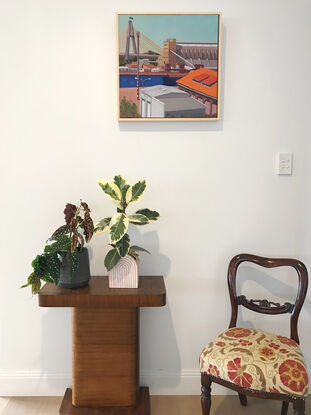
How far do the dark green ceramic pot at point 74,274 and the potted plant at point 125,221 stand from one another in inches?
4.9

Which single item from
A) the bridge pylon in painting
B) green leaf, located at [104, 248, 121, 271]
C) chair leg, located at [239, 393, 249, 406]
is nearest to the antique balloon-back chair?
chair leg, located at [239, 393, 249, 406]

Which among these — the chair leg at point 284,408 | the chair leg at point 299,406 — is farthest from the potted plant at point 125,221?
the chair leg at point 284,408

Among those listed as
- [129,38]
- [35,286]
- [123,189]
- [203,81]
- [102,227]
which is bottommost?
[35,286]

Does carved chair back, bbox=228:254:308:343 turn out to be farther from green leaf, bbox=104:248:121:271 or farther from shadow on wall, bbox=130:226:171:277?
green leaf, bbox=104:248:121:271

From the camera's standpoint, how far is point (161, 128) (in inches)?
76.2

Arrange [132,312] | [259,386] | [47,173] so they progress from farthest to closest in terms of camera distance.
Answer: [47,173] → [132,312] → [259,386]

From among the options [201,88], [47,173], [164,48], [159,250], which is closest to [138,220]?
[159,250]

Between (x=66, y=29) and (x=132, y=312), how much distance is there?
4.86ft

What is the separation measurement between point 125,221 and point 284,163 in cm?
92

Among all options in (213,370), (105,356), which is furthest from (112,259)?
(213,370)

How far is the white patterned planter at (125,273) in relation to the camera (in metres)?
1.75

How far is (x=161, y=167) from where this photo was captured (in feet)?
6.42

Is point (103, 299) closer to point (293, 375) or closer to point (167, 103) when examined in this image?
point (293, 375)

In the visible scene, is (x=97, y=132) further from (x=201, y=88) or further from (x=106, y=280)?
(x=106, y=280)
